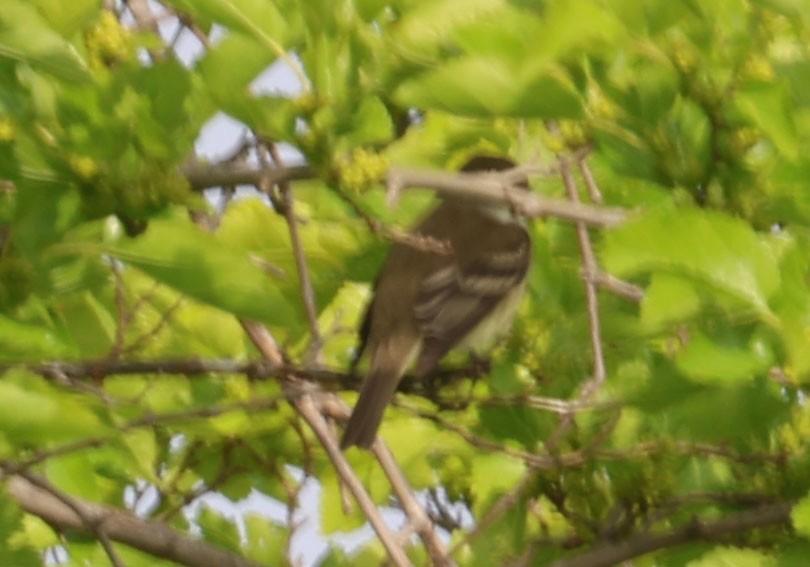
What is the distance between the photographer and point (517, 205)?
313 cm

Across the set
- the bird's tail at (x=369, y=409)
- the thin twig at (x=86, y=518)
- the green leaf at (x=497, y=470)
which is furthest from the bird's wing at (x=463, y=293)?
the thin twig at (x=86, y=518)

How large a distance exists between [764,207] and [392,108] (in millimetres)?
1344

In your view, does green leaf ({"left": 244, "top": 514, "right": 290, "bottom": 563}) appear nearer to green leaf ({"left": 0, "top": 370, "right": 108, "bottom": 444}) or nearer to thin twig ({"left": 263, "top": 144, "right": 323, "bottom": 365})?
thin twig ({"left": 263, "top": 144, "right": 323, "bottom": 365})

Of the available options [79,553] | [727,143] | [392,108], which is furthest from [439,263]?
[727,143]

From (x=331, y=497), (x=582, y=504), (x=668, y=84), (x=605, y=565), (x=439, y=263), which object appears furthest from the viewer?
(x=439, y=263)

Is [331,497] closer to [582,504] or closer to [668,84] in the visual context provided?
[582,504]

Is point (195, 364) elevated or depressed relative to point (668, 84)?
depressed

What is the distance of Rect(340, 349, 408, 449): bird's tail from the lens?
420 centimetres

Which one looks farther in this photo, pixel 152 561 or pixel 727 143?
pixel 152 561

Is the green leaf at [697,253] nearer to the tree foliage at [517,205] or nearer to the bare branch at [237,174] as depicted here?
the tree foliage at [517,205]

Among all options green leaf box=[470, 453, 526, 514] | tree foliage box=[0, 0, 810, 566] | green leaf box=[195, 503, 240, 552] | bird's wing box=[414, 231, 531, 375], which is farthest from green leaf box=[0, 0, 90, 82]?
bird's wing box=[414, 231, 531, 375]

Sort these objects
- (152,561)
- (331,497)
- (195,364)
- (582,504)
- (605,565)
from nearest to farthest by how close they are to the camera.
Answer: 1. (195,364)
2. (605,565)
3. (582,504)
4. (152,561)
5. (331,497)

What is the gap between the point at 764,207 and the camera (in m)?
3.02

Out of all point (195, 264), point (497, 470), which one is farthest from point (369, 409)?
point (195, 264)
